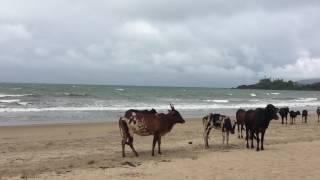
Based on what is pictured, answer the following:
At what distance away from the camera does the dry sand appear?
11.9 metres

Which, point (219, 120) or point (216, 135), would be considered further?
point (216, 135)

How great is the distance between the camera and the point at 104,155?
15.4 metres

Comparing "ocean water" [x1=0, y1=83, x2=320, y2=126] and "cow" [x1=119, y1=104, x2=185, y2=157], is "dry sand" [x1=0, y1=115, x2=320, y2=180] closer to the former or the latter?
"cow" [x1=119, y1=104, x2=185, y2=157]

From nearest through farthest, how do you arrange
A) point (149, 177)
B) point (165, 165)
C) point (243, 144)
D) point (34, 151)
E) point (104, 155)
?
point (149, 177) < point (165, 165) < point (104, 155) < point (34, 151) < point (243, 144)

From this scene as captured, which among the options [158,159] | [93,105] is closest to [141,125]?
[158,159]

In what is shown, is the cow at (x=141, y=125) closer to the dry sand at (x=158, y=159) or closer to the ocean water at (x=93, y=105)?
the dry sand at (x=158, y=159)

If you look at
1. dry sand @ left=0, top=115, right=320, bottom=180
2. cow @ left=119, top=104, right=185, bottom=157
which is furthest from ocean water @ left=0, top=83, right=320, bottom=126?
cow @ left=119, top=104, right=185, bottom=157

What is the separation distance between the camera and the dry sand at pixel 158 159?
468 inches

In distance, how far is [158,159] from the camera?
47.1 feet

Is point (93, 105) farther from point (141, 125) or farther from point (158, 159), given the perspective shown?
point (158, 159)

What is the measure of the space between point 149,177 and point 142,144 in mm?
7043

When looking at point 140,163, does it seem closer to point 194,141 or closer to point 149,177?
point 149,177

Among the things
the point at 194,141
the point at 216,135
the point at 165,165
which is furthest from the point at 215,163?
the point at 216,135

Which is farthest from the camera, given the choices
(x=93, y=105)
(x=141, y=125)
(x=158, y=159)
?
(x=93, y=105)
